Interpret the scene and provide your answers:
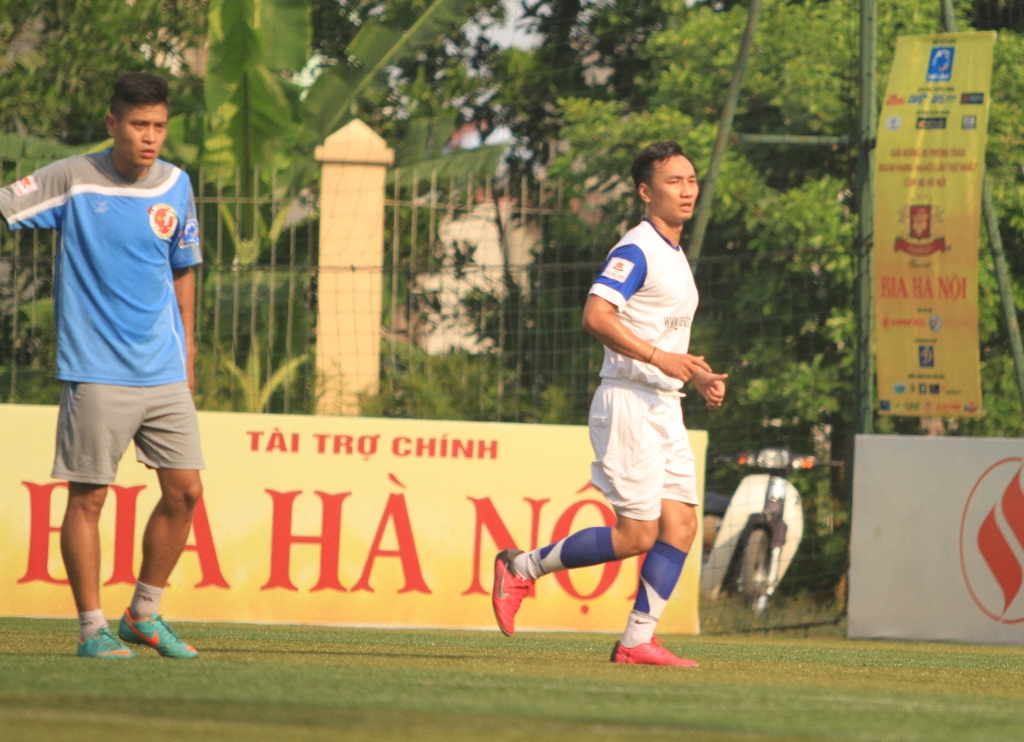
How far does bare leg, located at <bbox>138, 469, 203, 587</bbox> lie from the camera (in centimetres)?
473

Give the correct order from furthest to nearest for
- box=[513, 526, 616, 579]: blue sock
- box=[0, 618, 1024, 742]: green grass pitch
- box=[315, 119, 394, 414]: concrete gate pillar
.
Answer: box=[315, 119, 394, 414]: concrete gate pillar → box=[513, 526, 616, 579]: blue sock → box=[0, 618, 1024, 742]: green grass pitch

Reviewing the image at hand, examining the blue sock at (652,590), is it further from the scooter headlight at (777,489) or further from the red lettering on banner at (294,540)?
the scooter headlight at (777,489)

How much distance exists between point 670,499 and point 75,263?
218 cm

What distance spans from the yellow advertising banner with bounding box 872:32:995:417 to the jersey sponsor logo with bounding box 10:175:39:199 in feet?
17.2

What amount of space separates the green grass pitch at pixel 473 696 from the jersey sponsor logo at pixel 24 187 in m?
1.44

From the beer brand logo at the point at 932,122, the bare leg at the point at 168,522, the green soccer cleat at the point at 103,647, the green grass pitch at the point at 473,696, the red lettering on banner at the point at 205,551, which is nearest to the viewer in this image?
the green grass pitch at the point at 473,696

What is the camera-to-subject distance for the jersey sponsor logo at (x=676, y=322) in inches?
199

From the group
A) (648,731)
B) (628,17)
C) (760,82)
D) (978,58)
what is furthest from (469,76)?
(648,731)

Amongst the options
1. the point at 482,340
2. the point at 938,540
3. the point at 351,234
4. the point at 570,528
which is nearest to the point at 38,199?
the point at 570,528

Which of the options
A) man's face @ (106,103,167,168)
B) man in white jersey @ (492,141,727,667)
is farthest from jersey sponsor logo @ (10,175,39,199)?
man in white jersey @ (492,141,727,667)

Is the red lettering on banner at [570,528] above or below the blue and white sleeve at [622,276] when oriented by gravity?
below

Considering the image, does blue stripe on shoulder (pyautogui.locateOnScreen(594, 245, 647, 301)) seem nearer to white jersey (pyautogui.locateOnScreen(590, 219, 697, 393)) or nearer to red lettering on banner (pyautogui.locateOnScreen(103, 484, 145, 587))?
white jersey (pyautogui.locateOnScreen(590, 219, 697, 393))

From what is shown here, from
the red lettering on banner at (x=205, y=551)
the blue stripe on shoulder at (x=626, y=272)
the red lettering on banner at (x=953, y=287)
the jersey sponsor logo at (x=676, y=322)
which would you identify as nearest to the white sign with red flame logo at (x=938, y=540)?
the red lettering on banner at (x=953, y=287)

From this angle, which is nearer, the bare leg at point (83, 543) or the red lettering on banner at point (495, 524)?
the bare leg at point (83, 543)
